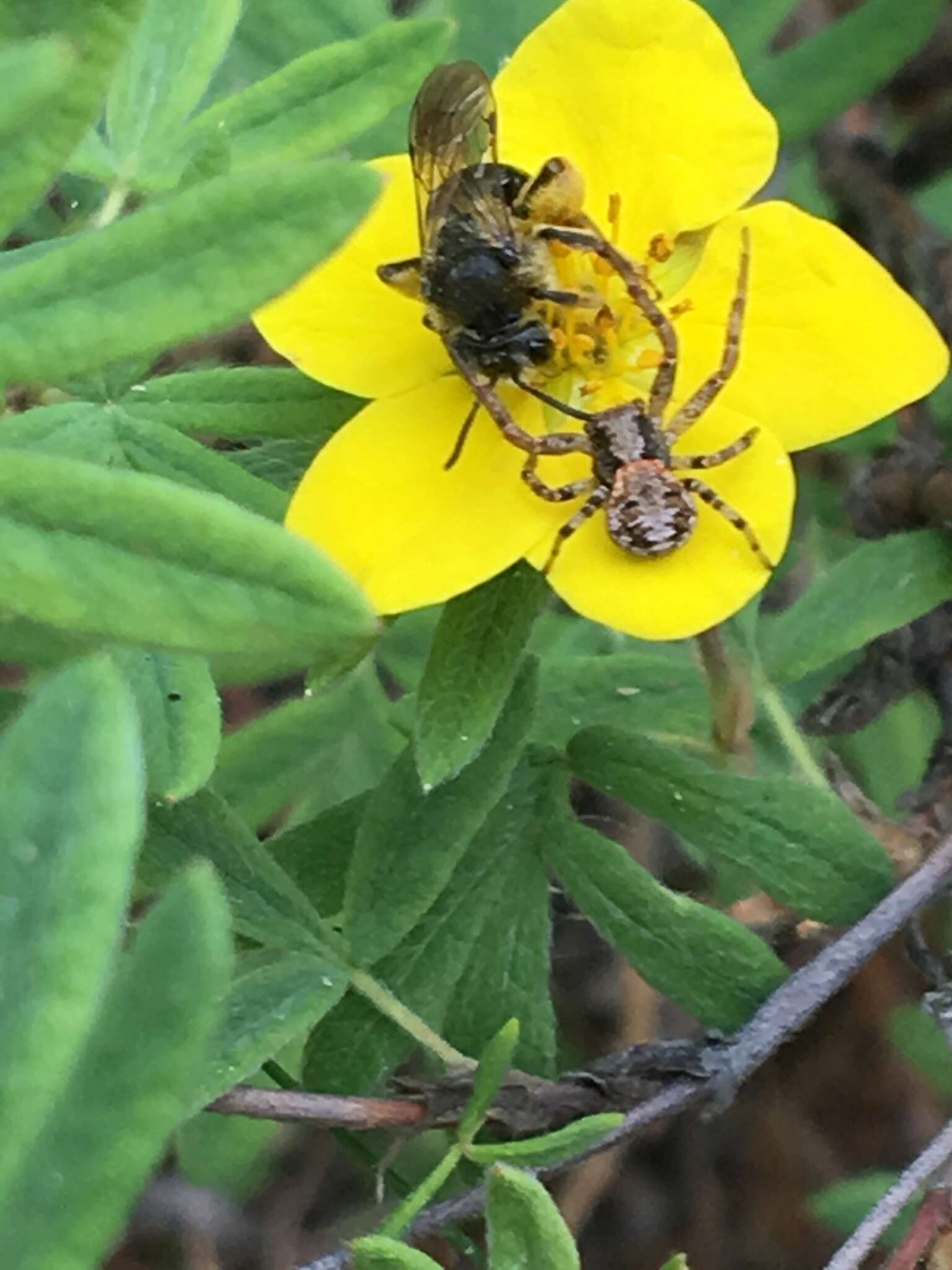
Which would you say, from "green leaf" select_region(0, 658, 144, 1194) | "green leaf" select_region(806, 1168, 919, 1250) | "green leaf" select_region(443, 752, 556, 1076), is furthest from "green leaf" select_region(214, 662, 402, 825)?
"green leaf" select_region(0, 658, 144, 1194)

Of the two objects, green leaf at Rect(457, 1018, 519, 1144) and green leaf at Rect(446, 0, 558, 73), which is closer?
green leaf at Rect(457, 1018, 519, 1144)

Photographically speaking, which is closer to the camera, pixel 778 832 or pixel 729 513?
pixel 729 513

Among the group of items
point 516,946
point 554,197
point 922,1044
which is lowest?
point 922,1044

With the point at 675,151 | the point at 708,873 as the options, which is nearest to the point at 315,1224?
the point at 708,873

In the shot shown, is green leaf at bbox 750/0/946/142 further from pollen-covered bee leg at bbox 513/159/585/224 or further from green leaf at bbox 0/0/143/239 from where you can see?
green leaf at bbox 0/0/143/239

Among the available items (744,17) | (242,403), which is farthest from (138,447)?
(744,17)

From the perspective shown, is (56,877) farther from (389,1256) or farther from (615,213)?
(615,213)

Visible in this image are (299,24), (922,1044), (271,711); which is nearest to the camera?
(299,24)

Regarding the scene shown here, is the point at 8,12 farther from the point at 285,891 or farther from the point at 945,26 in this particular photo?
the point at 945,26
